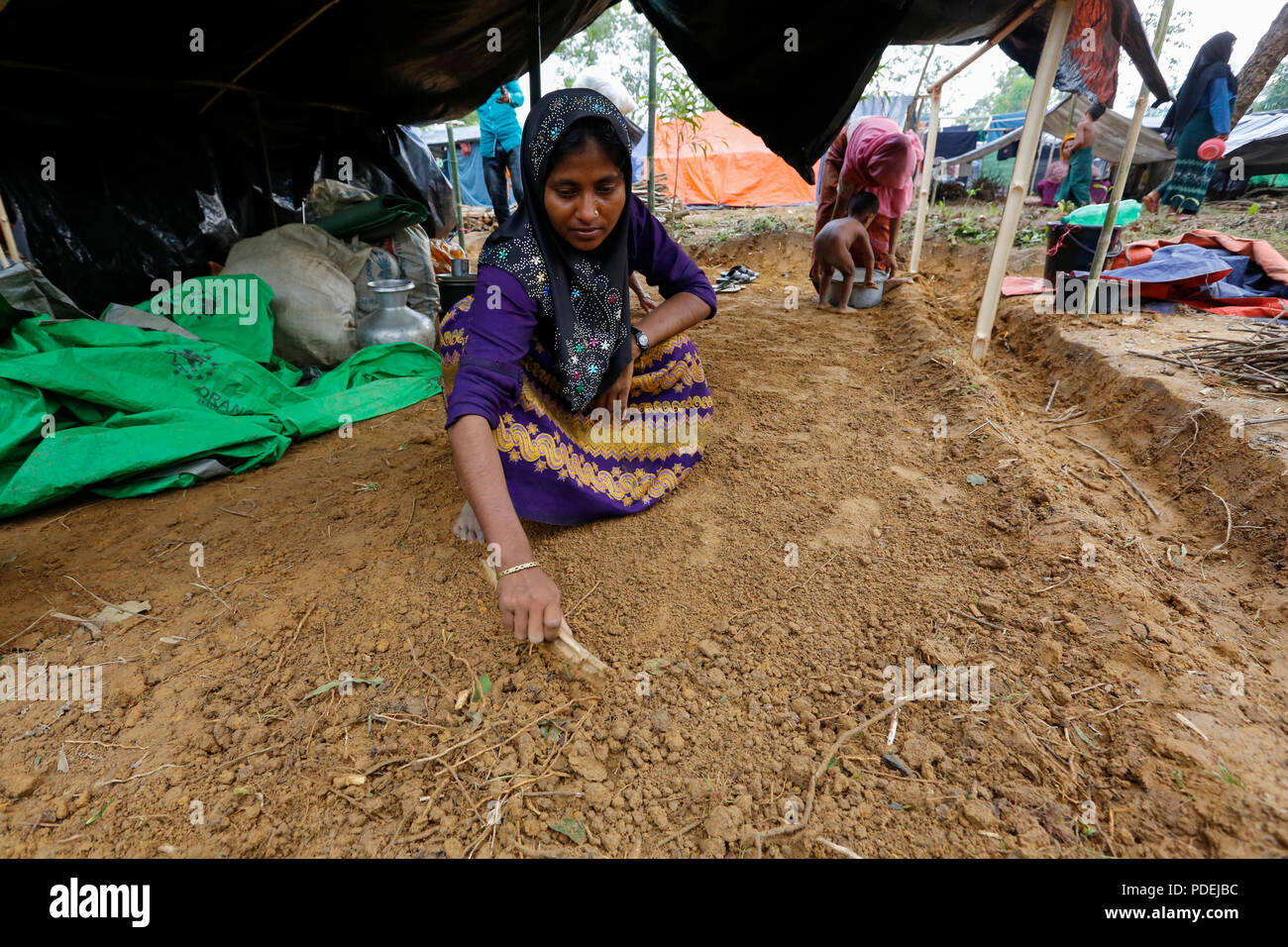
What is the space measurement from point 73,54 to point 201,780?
3896 mm

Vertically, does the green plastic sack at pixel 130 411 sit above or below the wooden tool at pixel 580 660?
above

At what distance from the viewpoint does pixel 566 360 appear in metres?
1.78

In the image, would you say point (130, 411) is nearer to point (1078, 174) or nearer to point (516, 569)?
point (516, 569)

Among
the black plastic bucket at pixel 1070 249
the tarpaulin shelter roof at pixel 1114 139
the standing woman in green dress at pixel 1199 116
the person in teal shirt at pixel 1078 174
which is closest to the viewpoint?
the black plastic bucket at pixel 1070 249

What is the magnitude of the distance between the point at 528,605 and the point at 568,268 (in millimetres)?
1025

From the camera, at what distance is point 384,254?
164 inches

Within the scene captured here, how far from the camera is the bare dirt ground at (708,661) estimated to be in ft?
3.54

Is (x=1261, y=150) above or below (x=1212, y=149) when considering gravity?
above

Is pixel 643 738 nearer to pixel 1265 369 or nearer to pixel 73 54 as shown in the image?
pixel 1265 369

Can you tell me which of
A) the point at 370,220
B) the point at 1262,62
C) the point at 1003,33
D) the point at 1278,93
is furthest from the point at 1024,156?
the point at 1278,93

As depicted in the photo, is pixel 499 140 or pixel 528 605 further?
pixel 499 140

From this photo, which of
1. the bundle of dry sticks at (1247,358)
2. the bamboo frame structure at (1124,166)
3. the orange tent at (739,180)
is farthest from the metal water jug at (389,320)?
the orange tent at (739,180)

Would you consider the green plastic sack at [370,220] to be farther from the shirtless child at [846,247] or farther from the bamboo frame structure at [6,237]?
the shirtless child at [846,247]

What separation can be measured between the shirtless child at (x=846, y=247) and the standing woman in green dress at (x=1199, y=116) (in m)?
6.04
